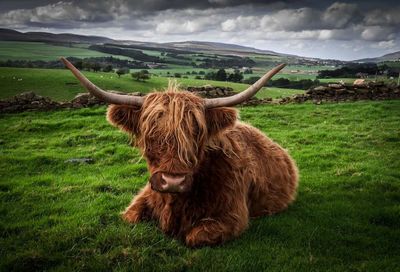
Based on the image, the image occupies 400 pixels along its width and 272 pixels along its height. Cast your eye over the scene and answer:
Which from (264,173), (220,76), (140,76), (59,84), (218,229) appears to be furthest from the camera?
(220,76)

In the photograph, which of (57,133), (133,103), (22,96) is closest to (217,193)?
(133,103)

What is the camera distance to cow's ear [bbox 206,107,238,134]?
13.8ft

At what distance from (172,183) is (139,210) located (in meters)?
1.54

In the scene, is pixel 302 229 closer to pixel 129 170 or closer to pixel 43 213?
pixel 43 213

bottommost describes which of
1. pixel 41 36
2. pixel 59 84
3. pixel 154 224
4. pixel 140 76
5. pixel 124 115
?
pixel 41 36

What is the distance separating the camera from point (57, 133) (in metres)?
11.9

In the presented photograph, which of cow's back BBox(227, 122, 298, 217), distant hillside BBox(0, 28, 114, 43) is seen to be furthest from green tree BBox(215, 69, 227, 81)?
distant hillside BBox(0, 28, 114, 43)

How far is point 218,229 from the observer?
4203mm

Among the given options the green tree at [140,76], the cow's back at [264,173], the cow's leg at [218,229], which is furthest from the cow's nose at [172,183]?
the green tree at [140,76]

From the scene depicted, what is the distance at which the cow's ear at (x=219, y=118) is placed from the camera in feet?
13.8

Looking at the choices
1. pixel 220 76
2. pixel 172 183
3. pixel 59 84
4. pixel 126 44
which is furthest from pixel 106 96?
pixel 126 44

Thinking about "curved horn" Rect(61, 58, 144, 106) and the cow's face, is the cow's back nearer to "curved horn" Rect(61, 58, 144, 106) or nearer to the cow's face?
the cow's face

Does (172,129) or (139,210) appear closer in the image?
(172,129)

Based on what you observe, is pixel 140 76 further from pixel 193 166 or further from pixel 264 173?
pixel 193 166
